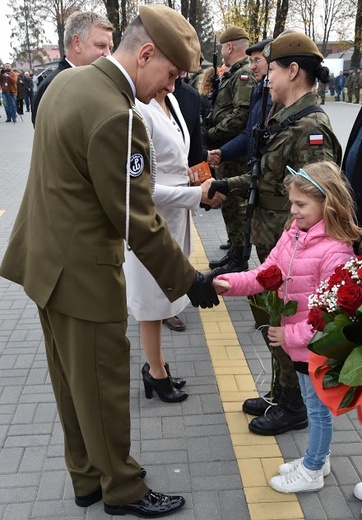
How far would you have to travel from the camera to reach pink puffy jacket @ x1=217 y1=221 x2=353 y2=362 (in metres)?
2.47

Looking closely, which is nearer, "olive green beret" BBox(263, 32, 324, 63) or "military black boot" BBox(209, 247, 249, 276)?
"olive green beret" BBox(263, 32, 324, 63)

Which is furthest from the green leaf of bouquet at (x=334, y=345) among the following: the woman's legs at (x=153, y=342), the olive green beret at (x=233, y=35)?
the olive green beret at (x=233, y=35)

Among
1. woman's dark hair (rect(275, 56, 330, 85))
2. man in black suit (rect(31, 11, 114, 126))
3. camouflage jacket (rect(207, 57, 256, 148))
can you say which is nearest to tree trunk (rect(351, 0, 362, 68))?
camouflage jacket (rect(207, 57, 256, 148))

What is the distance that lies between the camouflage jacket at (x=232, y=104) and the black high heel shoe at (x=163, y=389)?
3087 millimetres

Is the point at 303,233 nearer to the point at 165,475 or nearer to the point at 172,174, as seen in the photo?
the point at 172,174

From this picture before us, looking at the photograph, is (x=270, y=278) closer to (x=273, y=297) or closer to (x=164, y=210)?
(x=273, y=297)

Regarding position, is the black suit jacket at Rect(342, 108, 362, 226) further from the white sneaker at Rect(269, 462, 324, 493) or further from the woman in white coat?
the white sneaker at Rect(269, 462, 324, 493)

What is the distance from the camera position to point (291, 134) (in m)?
3.07

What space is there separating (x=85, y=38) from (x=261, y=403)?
10.0 ft

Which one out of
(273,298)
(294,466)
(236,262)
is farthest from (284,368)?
(236,262)

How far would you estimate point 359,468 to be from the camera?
2797mm

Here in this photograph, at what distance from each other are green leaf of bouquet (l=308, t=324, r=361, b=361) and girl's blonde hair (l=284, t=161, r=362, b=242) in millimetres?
725

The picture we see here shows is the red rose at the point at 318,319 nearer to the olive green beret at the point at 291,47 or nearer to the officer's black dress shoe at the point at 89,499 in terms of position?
the officer's black dress shoe at the point at 89,499

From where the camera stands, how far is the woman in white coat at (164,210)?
9.87 ft
